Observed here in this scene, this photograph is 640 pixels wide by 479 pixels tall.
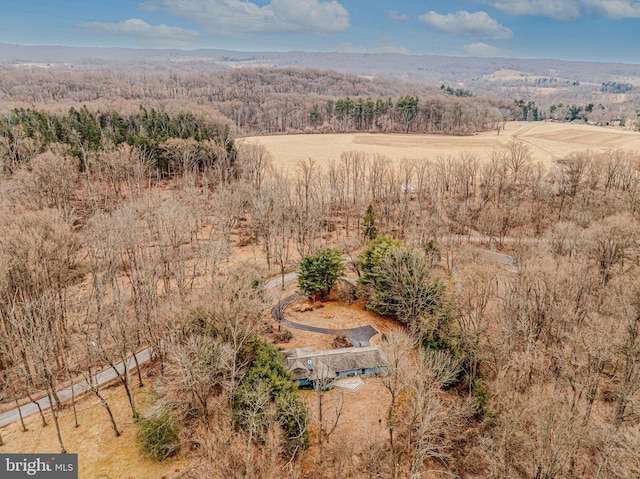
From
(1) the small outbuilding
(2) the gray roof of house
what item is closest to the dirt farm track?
(2) the gray roof of house

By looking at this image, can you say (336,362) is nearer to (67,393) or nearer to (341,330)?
(341,330)

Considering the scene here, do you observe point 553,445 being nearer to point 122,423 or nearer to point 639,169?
point 122,423

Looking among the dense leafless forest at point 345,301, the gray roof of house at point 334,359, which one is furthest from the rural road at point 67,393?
the gray roof of house at point 334,359

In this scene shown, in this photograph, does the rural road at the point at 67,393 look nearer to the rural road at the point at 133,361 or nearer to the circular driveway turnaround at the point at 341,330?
the rural road at the point at 133,361

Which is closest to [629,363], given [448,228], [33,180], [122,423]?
[122,423]

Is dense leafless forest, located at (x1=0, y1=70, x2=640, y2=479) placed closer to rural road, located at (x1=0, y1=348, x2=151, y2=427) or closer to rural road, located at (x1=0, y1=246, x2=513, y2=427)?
rural road, located at (x1=0, y1=348, x2=151, y2=427)
